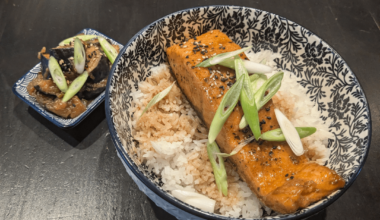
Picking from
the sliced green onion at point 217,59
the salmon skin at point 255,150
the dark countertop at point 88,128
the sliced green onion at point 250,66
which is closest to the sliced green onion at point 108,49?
the dark countertop at point 88,128

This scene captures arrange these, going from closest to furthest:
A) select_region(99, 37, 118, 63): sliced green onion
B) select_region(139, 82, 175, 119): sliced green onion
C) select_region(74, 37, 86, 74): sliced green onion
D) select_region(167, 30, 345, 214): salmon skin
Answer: select_region(167, 30, 345, 214): salmon skin
select_region(139, 82, 175, 119): sliced green onion
select_region(74, 37, 86, 74): sliced green onion
select_region(99, 37, 118, 63): sliced green onion

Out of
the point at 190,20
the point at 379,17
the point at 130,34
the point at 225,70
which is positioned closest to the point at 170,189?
the point at 225,70

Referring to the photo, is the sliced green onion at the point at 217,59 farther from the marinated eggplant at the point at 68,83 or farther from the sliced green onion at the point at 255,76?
the marinated eggplant at the point at 68,83

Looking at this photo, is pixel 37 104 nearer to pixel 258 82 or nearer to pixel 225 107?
pixel 225 107

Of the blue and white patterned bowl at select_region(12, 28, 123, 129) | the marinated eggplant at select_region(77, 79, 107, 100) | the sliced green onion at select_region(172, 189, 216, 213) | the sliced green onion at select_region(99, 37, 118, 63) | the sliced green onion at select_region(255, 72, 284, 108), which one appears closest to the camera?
the sliced green onion at select_region(172, 189, 216, 213)

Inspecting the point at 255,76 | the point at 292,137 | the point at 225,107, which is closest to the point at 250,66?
the point at 255,76

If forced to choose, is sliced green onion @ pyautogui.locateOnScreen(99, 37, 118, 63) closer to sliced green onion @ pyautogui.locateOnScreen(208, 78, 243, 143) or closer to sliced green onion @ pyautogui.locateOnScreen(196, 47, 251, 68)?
sliced green onion @ pyautogui.locateOnScreen(196, 47, 251, 68)

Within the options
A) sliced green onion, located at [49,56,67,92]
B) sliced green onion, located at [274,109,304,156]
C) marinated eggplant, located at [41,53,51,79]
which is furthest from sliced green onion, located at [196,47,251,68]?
marinated eggplant, located at [41,53,51,79]

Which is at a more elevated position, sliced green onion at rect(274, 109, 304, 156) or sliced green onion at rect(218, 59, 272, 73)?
sliced green onion at rect(218, 59, 272, 73)
